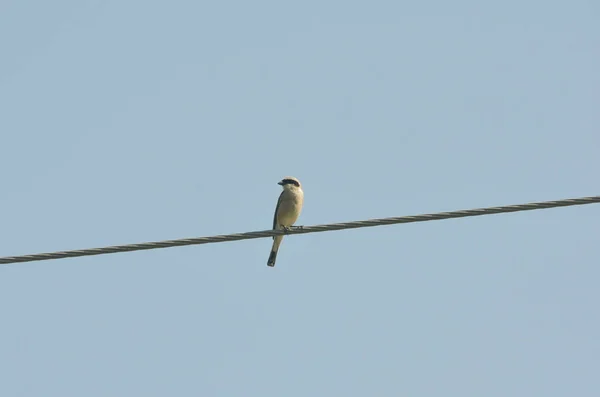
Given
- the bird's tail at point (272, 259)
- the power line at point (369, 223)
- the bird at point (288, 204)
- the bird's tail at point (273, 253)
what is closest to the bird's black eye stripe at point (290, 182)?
the bird at point (288, 204)

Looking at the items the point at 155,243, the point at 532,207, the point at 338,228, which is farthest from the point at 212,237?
the point at 532,207

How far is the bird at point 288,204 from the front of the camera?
16578mm

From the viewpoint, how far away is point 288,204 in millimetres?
16578

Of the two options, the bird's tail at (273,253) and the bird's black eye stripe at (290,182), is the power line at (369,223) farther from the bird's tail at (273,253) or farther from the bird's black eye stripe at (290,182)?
the bird's tail at (273,253)

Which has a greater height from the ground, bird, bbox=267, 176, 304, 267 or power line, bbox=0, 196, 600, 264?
bird, bbox=267, 176, 304, 267

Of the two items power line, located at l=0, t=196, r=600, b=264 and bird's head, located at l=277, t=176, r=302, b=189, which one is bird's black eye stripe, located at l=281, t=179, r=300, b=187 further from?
power line, located at l=0, t=196, r=600, b=264

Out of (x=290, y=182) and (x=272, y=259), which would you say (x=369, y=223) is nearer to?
(x=290, y=182)

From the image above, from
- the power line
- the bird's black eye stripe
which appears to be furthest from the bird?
the power line

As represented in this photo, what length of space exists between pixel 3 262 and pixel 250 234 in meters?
2.42

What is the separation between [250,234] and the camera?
36.8 ft

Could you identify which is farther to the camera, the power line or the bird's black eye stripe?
the bird's black eye stripe

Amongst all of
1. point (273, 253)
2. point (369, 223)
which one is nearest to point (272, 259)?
point (273, 253)

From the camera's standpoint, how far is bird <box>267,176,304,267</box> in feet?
54.4

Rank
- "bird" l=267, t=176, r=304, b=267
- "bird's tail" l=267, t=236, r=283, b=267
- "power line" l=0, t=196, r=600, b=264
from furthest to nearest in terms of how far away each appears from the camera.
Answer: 1. "bird's tail" l=267, t=236, r=283, b=267
2. "bird" l=267, t=176, r=304, b=267
3. "power line" l=0, t=196, r=600, b=264
